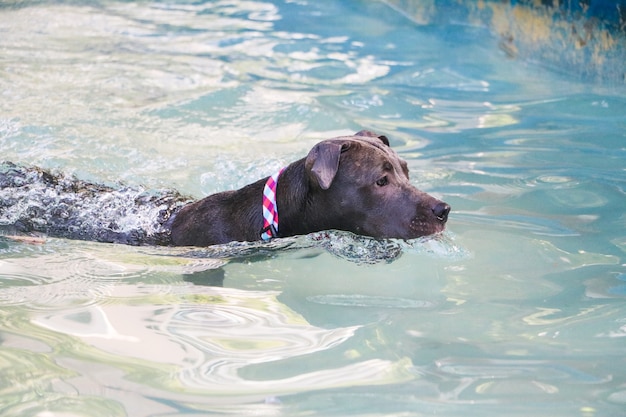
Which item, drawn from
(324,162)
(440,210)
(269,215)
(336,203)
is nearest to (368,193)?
(336,203)

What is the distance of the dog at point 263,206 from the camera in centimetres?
514

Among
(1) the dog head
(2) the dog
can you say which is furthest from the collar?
Answer: (1) the dog head

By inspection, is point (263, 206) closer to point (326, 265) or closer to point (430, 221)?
point (326, 265)

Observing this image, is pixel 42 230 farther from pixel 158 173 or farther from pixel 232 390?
pixel 232 390

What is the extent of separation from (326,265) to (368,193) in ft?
1.65

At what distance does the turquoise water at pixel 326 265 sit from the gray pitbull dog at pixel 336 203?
0.16 meters

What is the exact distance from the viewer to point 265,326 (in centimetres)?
430

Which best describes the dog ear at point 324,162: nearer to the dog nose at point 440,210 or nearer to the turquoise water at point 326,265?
the turquoise water at point 326,265

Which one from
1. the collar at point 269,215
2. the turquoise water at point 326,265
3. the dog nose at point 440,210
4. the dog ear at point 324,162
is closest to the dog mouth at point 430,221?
the dog nose at point 440,210

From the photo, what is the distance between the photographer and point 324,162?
5102 millimetres

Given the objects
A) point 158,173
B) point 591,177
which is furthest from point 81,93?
point 591,177

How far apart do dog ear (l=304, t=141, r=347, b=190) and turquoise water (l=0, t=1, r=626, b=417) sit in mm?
489

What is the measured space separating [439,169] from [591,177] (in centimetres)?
119

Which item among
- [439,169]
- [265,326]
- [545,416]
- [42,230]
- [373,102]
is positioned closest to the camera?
[545,416]
